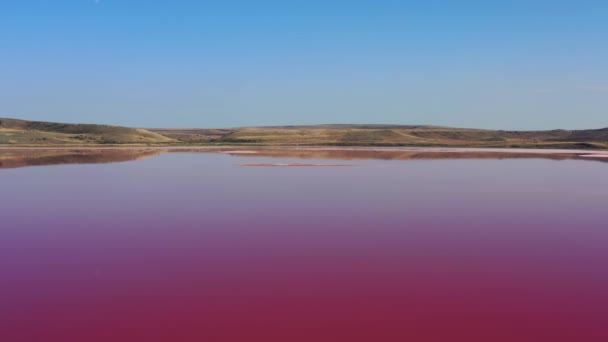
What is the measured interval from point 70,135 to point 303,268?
104 m

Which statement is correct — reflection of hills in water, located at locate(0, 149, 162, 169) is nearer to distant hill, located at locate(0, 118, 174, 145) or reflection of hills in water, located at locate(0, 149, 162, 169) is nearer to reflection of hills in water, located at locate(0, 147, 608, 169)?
reflection of hills in water, located at locate(0, 147, 608, 169)

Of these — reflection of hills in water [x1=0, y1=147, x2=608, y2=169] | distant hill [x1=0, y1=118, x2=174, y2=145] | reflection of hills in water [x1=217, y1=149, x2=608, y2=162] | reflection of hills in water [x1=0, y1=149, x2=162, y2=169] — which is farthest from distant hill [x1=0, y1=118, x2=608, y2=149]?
reflection of hills in water [x1=0, y1=149, x2=162, y2=169]

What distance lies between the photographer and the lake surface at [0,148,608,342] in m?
6.22

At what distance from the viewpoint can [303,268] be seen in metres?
8.49

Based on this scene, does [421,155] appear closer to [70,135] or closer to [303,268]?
[303,268]

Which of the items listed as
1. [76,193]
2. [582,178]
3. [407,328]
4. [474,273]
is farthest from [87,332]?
[582,178]

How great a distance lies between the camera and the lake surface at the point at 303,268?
6223mm

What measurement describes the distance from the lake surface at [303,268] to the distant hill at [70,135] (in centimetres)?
7803

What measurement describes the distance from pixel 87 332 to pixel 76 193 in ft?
43.1

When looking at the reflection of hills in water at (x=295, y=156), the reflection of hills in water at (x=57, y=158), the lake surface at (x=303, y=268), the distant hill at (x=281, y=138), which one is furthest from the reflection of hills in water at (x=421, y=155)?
the distant hill at (x=281, y=138)

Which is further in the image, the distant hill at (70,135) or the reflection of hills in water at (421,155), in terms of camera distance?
the distant hill at (70,135)

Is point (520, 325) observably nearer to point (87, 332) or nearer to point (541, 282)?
point (541, 282)

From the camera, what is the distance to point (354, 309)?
671 cm

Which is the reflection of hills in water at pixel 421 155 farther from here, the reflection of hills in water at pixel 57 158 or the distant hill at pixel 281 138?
the distant hill at pixel 281 138
